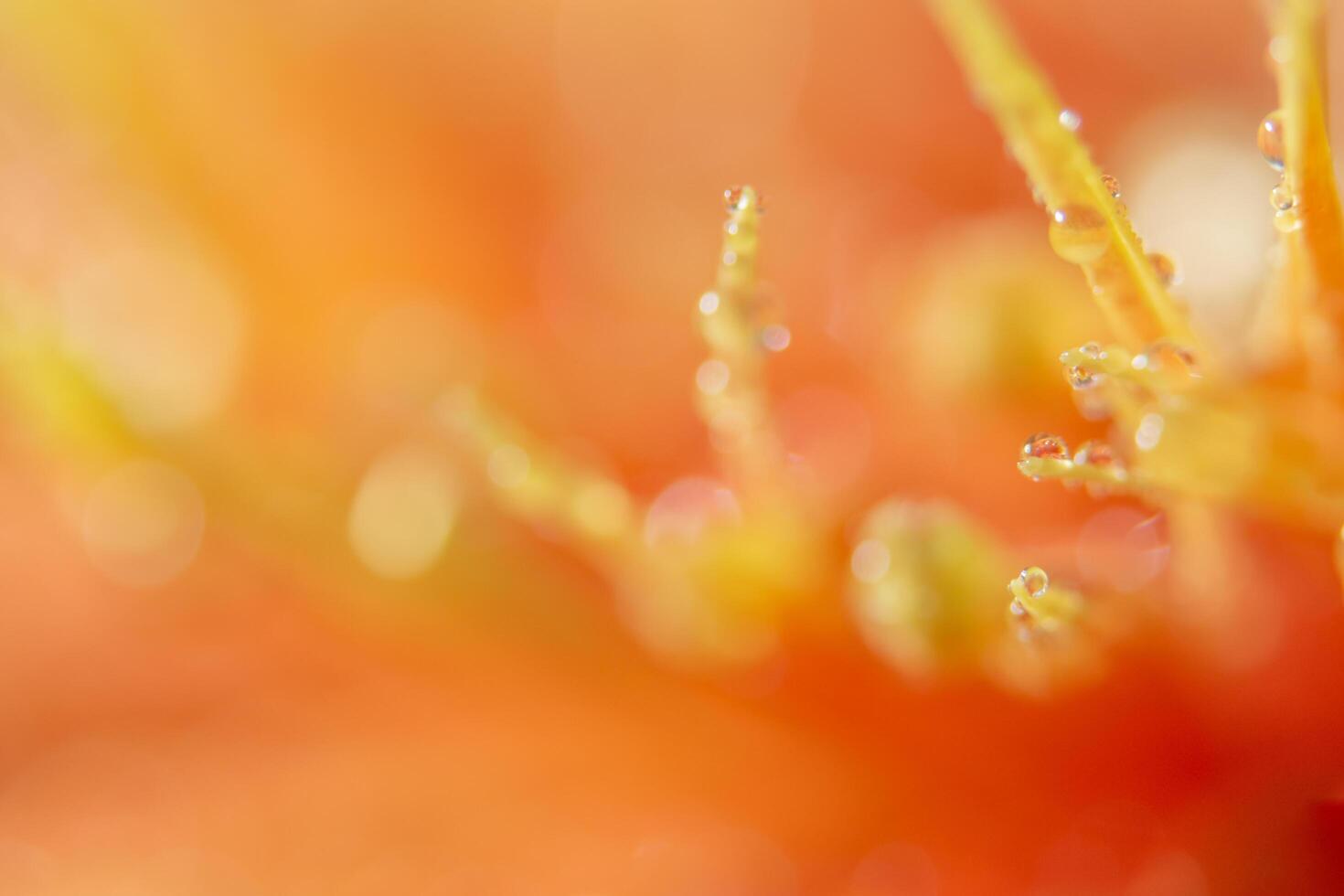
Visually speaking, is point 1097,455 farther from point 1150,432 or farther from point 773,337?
point 773,337

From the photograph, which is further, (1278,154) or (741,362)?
(741,362)

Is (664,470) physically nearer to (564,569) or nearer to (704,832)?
(564,569)

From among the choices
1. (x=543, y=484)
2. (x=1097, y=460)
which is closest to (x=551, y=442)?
(x=543, y=484)

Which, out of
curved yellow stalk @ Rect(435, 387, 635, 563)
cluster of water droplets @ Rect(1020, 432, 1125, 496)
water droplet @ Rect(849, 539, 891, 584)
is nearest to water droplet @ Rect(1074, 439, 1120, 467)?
cluster of water droplets @ Rect(1020, 432, 1125, 496)

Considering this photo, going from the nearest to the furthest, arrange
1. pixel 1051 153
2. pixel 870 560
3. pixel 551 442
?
pixel 1051 153
pixel 870 560
pixel 551 442

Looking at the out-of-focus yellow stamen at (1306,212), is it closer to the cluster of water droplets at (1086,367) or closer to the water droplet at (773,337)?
the cluster of water droplets at (1086,367)

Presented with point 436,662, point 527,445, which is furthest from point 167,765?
point 527,445
